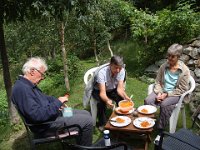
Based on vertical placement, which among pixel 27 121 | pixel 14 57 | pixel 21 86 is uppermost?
pixel 21 86

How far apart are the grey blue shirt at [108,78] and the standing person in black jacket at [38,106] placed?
906mm

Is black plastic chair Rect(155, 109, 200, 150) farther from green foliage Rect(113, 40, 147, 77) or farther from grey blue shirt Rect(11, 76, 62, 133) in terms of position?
green foliage Rect(113, 40, 147, 77)

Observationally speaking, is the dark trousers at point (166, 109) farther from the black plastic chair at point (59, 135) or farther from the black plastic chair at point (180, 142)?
the black plastic chair at point (59, 135)

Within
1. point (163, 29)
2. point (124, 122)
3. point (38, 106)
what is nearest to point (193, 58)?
point (163, 29)

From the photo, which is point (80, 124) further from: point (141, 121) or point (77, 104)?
point (77, 104)

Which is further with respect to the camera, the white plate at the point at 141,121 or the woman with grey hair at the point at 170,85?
the woman with grey hair at the point at 170,85

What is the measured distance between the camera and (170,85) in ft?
15.9

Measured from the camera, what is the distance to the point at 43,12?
13.2 feet

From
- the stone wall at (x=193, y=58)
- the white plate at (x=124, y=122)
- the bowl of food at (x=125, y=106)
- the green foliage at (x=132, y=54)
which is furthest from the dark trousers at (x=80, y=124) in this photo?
the green foliage at (x=132, y=54)

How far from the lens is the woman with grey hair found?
4.55 meters

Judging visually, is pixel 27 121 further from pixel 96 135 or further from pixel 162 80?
pixel 162 80

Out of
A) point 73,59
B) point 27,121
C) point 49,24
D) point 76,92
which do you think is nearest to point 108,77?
point 27,121

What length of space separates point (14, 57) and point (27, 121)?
13.7 metres

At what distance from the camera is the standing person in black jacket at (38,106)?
3.55 metres
